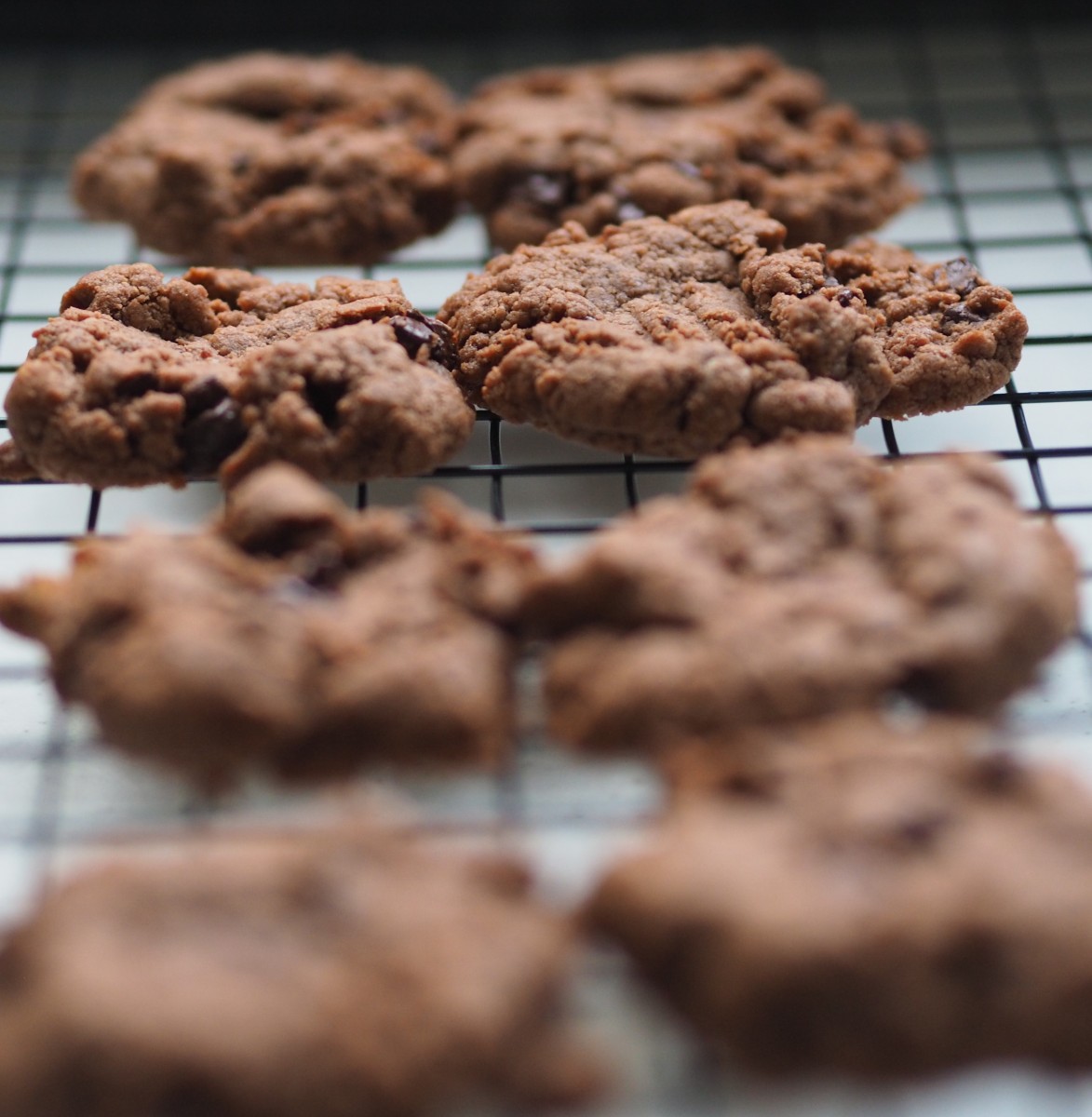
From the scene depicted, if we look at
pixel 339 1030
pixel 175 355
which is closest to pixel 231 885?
pixel 339 1030

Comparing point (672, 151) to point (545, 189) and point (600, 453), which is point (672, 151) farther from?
point (600, 453)

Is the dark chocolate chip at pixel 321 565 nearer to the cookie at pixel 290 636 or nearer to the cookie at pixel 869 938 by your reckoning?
the cookie at pixel 290 636

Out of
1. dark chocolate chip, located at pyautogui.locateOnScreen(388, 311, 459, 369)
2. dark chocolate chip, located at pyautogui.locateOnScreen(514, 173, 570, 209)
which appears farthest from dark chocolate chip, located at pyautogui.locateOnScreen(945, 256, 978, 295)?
dark chocolate chip, located at pyautogui.locateOnScreen(388, 311, 459, 369)

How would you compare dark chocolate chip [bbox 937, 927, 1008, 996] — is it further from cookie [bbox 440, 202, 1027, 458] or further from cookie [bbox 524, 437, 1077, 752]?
cookie [bbox 440, 202, 1027, 458]

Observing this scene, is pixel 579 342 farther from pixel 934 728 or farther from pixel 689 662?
pixel 934 728

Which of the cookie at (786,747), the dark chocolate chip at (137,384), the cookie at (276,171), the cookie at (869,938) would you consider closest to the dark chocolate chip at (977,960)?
the cookie at (869,938)

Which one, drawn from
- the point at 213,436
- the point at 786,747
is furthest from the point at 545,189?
the point at 786,747
